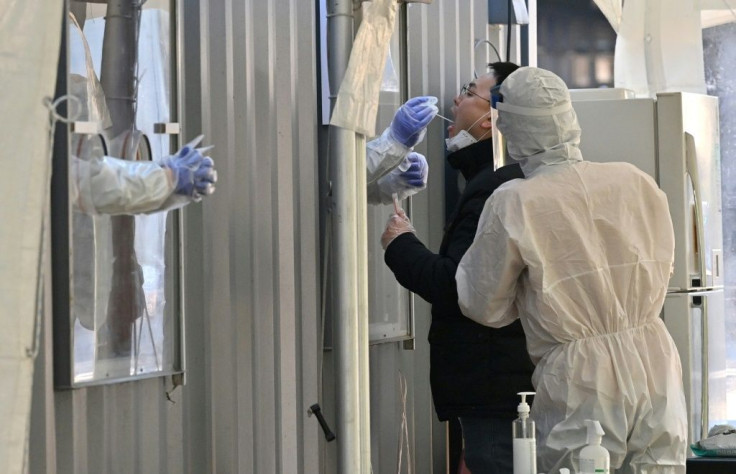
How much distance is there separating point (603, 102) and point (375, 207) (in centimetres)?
153

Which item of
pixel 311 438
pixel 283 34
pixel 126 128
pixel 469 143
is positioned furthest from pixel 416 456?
pixel 126 128

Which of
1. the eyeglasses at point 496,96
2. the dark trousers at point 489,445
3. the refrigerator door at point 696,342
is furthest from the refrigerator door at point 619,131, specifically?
the dark trousers at point 489,445

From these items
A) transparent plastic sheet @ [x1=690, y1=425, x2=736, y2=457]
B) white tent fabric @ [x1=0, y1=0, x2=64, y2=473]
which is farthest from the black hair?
white tent fabric @ [x1=0, y1=0, x2=64, y2=473]

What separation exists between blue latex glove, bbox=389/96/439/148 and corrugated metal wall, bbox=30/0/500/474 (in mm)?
259

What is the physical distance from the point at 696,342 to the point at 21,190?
13.0ft

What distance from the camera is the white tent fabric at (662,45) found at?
17.4 ft

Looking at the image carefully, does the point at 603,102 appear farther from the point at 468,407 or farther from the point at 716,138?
the point at 468,407

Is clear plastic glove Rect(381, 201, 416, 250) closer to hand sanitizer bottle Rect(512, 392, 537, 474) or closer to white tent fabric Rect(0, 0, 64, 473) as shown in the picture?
hand sanitizer bottle Rect(512, 392, 537, 474)

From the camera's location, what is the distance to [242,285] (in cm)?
313

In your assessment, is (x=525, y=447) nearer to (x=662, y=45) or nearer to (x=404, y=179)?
(x=404, y=179)

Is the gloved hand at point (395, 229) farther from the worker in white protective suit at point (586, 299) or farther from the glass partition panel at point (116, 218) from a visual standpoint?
the glass partition panel at point (116, 218)

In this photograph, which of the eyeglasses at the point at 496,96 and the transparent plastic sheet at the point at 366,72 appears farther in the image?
the eyeglasses at the point at 496,96

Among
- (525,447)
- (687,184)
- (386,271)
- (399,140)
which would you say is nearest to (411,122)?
(399,140)

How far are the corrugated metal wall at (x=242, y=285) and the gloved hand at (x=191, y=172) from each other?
44cm
